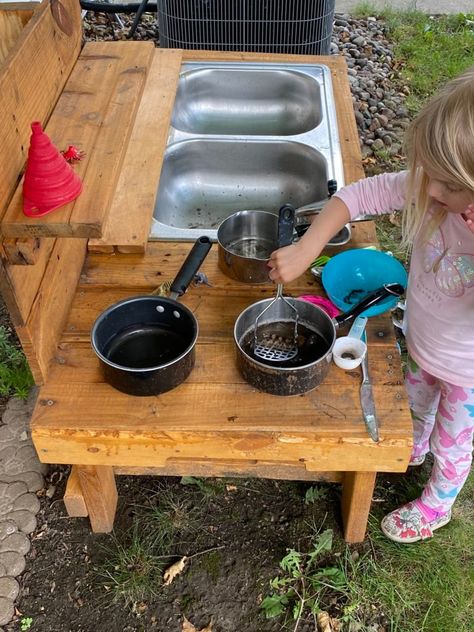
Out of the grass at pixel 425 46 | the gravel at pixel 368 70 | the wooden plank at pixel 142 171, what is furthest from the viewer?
the grass at pixel 425 46

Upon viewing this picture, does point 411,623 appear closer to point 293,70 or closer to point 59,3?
point 59,3

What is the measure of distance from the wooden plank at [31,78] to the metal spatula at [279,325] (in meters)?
0.67

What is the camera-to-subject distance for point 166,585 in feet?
6.42

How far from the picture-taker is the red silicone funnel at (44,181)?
4.40 ft

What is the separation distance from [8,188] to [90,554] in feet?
4.05

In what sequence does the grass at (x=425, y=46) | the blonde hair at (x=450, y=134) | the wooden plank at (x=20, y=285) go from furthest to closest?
the grass at (x=425, y=46) → the wooden plank at (x=20, y=285) → the blonde hair at (x=450, y=134)

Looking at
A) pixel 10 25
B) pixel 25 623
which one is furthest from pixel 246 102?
pixel 25 623

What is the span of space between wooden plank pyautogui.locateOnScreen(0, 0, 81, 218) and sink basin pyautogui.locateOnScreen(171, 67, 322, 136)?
1.03m

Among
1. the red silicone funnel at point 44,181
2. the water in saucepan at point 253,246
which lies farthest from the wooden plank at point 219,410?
the water in saucepan at point 253,246

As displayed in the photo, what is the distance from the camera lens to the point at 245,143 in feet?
8.69

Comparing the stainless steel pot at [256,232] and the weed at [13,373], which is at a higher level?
the stainless steel pot at [256,232]

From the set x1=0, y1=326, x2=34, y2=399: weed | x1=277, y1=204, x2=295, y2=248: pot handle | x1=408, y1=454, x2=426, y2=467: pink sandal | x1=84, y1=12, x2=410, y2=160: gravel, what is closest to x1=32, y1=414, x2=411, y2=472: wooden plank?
x1=277, y1=204, x2=295, y2=248: pot handle

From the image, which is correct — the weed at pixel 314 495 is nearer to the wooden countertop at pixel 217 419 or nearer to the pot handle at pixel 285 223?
the wooden countertop at pixel 217 419

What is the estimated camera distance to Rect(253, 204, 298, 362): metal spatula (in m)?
1.66
